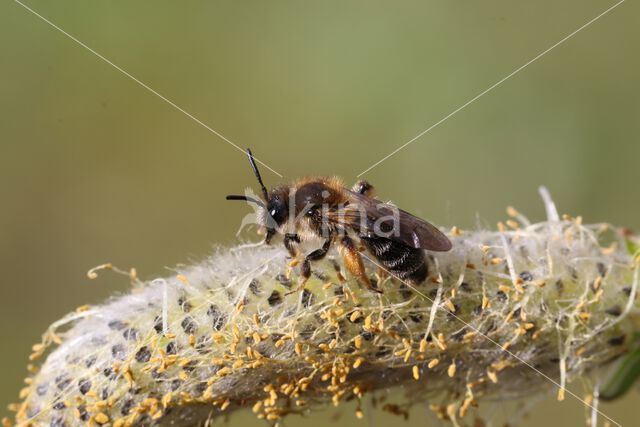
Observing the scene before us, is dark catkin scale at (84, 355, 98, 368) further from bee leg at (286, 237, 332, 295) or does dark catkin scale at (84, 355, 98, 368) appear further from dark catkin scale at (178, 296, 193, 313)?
bee leg at (286, 237, 332, 295)

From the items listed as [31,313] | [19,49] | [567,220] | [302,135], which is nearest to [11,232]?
[31,313]

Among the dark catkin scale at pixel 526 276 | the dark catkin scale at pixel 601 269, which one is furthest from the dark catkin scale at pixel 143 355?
the dark catkin scale at pixel 601 269

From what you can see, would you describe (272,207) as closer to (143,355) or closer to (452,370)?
(143,355)

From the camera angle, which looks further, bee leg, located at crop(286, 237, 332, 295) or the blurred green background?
the blurred green background

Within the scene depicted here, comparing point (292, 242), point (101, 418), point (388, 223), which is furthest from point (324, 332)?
point (101, 418)

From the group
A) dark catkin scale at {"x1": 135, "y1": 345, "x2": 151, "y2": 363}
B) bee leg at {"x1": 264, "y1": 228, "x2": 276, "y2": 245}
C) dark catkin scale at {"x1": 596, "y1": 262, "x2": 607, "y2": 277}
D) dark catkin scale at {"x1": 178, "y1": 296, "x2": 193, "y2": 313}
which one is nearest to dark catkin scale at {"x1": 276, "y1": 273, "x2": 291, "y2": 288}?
bee leg at {"x1": 264, "y1": 228, "x2": 276, "y2": 245}

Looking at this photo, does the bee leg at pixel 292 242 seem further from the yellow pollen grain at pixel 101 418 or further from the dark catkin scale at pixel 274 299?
the yellow pollen grain at pixel 101 418
